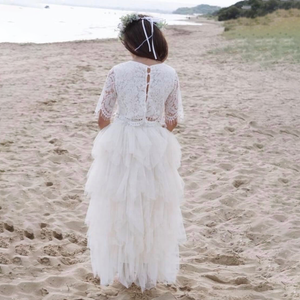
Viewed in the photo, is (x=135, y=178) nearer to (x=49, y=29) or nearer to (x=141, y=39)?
(x=141, y=39)

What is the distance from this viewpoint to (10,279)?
3.39 meters

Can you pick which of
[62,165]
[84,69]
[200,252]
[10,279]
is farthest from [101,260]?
[84,69]

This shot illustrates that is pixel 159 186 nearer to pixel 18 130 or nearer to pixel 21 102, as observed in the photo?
pixel 18 130

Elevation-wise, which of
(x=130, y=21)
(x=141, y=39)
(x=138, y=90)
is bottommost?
(x=138, y=90)

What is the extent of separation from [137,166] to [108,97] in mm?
468

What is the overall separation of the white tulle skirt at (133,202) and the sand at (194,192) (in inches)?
10.5

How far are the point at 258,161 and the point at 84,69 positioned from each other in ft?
26.8

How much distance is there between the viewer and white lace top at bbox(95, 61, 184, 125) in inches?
112

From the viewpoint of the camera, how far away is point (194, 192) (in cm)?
536

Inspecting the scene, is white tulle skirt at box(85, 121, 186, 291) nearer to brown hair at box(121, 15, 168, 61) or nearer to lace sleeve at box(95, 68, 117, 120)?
lace sleeve at box(95, 68, 117, 120)

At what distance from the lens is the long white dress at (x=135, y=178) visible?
2.88m

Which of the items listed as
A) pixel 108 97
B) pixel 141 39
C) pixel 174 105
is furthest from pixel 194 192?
pixel 141 39

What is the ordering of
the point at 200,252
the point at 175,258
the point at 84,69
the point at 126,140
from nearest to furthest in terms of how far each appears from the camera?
the point at 126,140
the point at 175,258
the point at 200,252
the point at 84,69

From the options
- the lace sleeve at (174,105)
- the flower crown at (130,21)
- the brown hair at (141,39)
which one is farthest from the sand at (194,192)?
the flower crown at (130,21)
